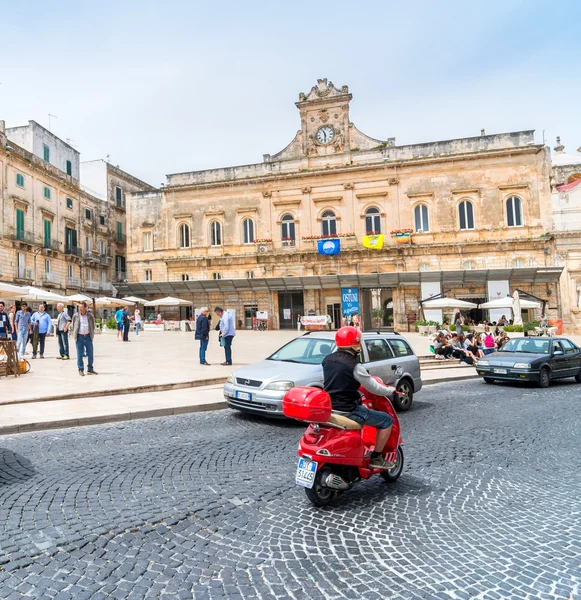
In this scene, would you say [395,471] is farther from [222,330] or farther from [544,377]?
[222,330]

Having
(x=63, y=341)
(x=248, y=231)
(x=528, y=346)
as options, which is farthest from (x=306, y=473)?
(x=248, y=231)

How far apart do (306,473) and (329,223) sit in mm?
34595

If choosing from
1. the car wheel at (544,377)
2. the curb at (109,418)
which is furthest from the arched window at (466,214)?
the curb at (109,418)

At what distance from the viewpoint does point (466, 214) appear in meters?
34.9

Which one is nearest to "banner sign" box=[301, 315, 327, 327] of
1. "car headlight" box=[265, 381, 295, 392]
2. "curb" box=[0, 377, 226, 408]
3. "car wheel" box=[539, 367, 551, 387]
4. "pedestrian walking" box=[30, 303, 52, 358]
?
"pedestrian walking" box=[30, 303, 52, 358]

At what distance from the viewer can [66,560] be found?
3193 millimetres

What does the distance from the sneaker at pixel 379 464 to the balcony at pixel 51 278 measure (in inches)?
1417

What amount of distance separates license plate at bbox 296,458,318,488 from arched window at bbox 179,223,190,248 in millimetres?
37712

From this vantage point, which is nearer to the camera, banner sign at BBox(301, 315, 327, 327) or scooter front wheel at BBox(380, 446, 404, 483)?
scooter front wheel at BBox(380, 446, 404, 483)

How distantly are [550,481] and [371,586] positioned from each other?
2898mm

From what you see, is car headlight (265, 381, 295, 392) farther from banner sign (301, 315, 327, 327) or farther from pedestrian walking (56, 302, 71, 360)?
banner sign (301, 315, 327, 327)

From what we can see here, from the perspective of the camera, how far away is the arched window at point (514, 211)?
33.9 meters

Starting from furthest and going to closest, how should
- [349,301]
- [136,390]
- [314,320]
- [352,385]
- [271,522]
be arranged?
[349,301] → [314,320] → [136,390] → [352,385] → [271,522]

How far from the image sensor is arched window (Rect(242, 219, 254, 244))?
3916 centimetres
